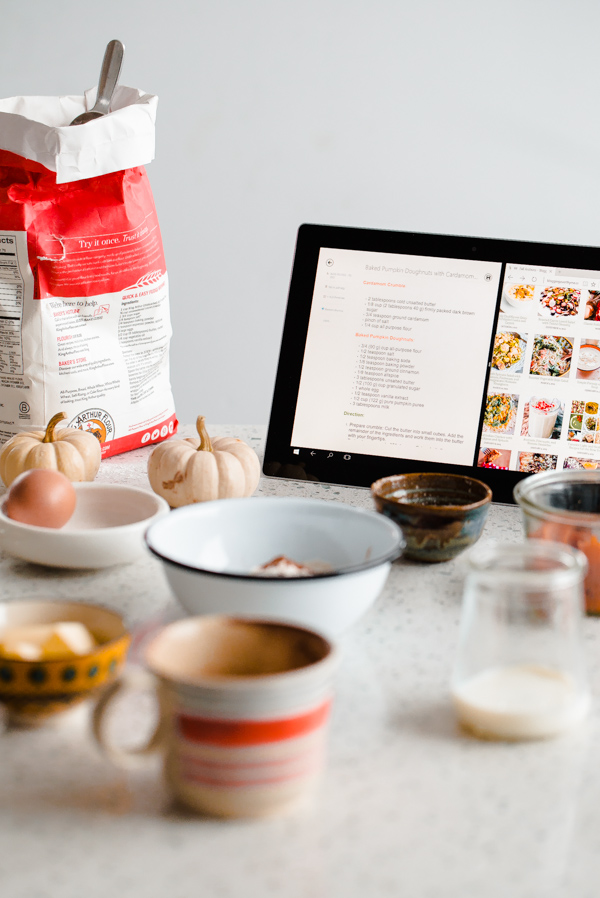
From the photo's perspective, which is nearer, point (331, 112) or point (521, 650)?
point (521, 650)

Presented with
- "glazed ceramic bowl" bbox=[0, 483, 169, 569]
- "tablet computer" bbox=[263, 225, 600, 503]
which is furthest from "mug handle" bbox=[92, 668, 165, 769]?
"tablet computer" bbox=[263, 225, 600, 503]

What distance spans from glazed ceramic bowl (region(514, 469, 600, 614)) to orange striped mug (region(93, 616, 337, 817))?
1.02ft

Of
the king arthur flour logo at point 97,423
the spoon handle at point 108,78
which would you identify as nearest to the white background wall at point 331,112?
the spoon handle at point 108,78

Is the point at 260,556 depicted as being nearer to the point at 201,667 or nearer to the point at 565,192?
the point at 201,667

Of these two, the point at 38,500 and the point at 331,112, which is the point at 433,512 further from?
the point at 331,112

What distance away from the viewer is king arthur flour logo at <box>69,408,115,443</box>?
1.13 metres

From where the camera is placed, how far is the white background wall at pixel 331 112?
7.25 feet

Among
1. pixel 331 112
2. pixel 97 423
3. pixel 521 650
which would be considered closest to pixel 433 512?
pixel 521 650

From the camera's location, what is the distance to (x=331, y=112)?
89.7 inches

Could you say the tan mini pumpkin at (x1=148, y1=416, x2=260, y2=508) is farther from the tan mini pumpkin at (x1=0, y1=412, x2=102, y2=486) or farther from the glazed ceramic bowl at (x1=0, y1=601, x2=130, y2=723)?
the glazed ceramic bowl at (x1=0, y1=601, x2=130, y2=723)

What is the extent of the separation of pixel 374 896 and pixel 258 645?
16 cm

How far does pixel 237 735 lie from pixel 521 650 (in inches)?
8.8

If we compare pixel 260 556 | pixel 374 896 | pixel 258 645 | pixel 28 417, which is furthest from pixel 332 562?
pixel 28 417

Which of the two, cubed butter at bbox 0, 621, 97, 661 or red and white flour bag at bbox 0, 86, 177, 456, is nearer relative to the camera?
cubed butter at bbox 0, 621, 97, 661
